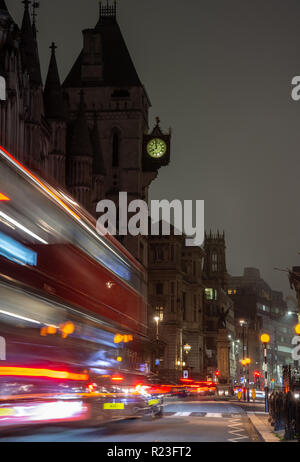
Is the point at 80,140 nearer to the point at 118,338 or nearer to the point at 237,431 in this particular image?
the point at 237,431

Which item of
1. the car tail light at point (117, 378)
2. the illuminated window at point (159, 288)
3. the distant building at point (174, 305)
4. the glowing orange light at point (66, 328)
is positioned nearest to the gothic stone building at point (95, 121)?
the distant building at point (174, 305)

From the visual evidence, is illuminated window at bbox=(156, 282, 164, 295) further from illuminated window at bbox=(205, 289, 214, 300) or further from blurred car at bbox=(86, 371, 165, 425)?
blurred car at bbox=(86, 371, 165, 425)

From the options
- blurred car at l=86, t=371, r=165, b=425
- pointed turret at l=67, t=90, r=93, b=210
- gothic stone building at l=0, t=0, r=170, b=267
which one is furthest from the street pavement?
pointed turret at l=67, t=90, r=93, b=210

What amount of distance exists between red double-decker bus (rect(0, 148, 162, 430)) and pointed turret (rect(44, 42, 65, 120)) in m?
52.4

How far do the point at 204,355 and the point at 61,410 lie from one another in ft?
372

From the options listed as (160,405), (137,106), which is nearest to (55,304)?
(160,405)

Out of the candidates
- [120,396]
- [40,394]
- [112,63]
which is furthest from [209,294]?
[40,394]

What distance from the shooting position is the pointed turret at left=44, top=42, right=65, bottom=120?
236 feet

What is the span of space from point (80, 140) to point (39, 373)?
200 feet

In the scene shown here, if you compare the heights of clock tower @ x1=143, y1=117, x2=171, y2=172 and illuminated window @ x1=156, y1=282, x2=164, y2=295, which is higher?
clock tower @ x1=143, y1=117, x2=171, y2=172

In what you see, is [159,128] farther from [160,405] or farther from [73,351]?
[73,351]

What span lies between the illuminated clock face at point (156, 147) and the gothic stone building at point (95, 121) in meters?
0.62

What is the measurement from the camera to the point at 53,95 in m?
73.0
